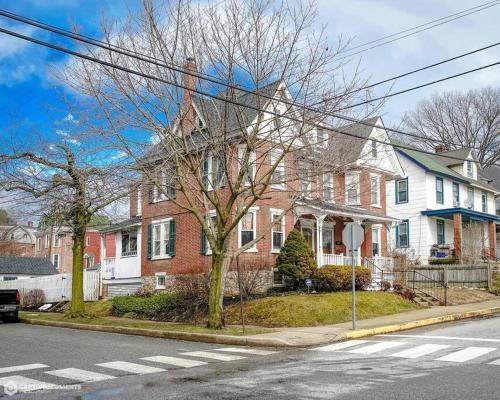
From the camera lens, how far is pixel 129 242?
3161 centimetres

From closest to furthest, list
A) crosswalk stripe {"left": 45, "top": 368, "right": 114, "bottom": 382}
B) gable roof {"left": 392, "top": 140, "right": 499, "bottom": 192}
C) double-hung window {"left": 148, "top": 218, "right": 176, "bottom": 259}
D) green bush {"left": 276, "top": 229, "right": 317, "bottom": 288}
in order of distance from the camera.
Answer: crosswalk stripe {"left": 45, "top": 368, "right": 114, "bottom": 382} < green bush {"left": 276, "top": 229, "right": 317, "bottom": 288} < double-hung window {"left": 148, "top": 218, "right": 176, "bottom": 259} < gable roof {"left": 392, "top": 140, "right": 499, "bottom": 192}

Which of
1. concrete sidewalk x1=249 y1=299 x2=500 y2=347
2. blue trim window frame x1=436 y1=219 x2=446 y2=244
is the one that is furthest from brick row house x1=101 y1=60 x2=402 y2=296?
blue trim window frame x1=436 y1=219 x2=446 y2=244

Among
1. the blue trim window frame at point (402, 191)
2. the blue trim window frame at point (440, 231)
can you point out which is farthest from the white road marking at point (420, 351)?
the blue trim window frame at point (440, 231)

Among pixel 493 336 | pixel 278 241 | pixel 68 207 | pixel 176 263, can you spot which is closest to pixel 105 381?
pixel 493 336

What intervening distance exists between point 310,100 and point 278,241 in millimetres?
9892

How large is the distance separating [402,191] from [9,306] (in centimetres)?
2614

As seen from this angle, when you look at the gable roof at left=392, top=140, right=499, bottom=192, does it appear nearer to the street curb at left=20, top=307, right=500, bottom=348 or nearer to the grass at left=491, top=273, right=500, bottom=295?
the grass at left=491, top=273, right=500, bottom=295

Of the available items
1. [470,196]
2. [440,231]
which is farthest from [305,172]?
[470,196]

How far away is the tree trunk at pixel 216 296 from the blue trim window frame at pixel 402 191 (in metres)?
24.7

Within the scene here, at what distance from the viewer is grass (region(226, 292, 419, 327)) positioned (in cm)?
1681

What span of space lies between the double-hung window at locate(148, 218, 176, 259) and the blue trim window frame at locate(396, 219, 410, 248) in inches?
679

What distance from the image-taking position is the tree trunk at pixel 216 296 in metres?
15.6

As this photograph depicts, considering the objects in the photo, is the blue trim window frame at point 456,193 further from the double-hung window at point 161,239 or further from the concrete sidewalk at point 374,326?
the double-hung window at point 161,239

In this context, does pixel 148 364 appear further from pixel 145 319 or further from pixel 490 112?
pixel 490 112
